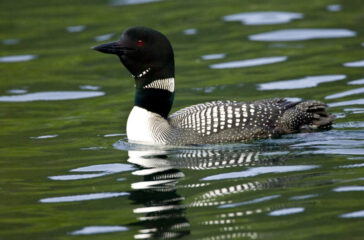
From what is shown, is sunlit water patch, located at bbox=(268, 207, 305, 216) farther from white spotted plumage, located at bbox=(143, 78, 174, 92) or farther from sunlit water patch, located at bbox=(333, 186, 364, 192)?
white spotted plumage, located at bbox=(143, 78, 174, 92)

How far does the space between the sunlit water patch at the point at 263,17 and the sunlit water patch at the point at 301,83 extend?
3.04 meters

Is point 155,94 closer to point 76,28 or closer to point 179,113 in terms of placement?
point 179,113

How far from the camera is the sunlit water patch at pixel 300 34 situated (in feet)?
36.8

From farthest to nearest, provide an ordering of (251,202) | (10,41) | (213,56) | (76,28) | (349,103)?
(76,28), (10,41), (213,56), (349,103), (251,202)

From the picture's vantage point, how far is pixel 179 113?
7.25 m

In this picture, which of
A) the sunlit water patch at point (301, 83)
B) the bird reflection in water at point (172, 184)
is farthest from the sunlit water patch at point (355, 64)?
the bird reflection in water at point (172, 184)

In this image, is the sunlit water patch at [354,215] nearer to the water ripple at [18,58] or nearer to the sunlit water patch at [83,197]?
the sunlit water patch at [83,197]

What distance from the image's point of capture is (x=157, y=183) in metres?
5.82

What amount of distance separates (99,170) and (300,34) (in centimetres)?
583

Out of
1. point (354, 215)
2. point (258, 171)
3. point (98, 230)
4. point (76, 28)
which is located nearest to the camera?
point (354, 215)

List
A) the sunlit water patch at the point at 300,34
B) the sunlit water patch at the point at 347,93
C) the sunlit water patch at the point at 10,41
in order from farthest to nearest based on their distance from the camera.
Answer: the sunlit water patch at the point at 10,41 → the sunlit water patch at the point at 300,34 → the sunlit water patch at the point at 347,93

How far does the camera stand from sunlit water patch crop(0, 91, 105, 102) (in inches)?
372

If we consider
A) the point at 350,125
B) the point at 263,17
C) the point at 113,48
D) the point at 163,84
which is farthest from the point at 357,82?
the point at 263,17

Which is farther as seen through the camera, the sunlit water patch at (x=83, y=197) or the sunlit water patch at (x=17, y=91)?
the sunlit water patch at (x=17, y=91)
